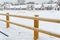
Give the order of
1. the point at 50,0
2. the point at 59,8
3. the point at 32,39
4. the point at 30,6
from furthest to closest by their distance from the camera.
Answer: the point at 50,0 → the point at 30,6 → the point at 59,8 → the point at 32,39

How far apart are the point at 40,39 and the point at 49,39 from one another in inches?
14.7

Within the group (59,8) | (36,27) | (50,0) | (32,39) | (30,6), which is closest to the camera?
(36,27)

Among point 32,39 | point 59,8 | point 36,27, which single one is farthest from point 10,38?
point 59,8

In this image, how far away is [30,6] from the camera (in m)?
86.4

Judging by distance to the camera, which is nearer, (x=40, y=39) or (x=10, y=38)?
(x=40, y=39)

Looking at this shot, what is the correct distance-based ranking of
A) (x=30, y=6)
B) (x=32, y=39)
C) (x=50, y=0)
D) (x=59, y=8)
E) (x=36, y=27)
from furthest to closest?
(x=50, y=0) < (x=30, y=6) < (x=59, y=8) < (x=32, y=39) < (x=36, y=27)

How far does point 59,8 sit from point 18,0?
194 feet

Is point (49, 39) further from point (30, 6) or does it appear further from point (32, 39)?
point (30, 6)

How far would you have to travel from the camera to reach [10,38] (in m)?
8.34

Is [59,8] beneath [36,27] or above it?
beneath

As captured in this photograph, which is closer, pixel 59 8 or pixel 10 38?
pixel 10 38

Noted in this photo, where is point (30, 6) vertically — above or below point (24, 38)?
below

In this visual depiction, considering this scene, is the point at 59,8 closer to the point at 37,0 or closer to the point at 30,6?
the point at 30,6

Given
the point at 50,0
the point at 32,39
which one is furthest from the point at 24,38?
the point at 50,0
